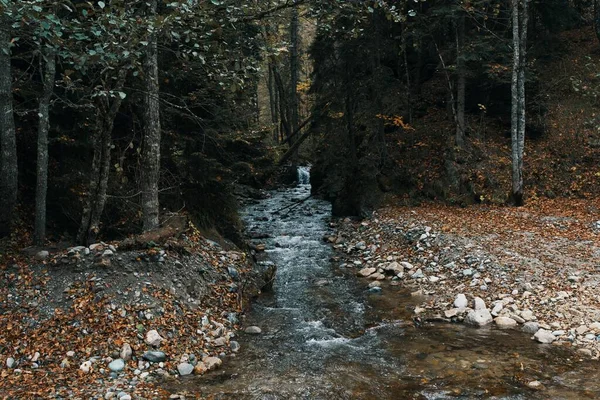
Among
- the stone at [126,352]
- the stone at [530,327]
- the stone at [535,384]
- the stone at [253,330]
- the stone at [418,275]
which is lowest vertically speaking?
the stone at [535,384]

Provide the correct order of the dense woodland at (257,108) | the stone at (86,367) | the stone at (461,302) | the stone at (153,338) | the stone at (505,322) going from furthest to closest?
the stone at (461,302) → the stone at (505,322) → the stone at (153,338) → the dense woodland at (257,108) → the stone at (86,367)

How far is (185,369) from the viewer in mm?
6195

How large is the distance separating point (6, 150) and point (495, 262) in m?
10.6

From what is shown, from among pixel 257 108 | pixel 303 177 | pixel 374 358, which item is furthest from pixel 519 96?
pixel 303 177

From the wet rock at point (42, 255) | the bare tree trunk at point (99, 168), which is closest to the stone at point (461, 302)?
the bare tree trunk at point (99, 168)

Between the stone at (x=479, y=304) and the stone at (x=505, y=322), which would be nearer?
the stone at (x=505, y=322)

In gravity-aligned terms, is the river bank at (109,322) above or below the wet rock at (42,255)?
below

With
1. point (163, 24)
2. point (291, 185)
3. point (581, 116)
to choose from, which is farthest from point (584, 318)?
point (291, 185)

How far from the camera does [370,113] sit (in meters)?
17.6

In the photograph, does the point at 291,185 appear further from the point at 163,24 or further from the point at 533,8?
the point at 163,24

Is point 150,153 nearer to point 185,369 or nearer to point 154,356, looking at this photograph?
point 154,356

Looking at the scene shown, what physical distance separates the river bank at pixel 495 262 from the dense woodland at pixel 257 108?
191 centimetres

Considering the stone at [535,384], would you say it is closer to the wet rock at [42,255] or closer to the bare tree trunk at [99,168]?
the bare tree trunk at [99,168]

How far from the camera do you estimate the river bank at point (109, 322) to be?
5551mm
